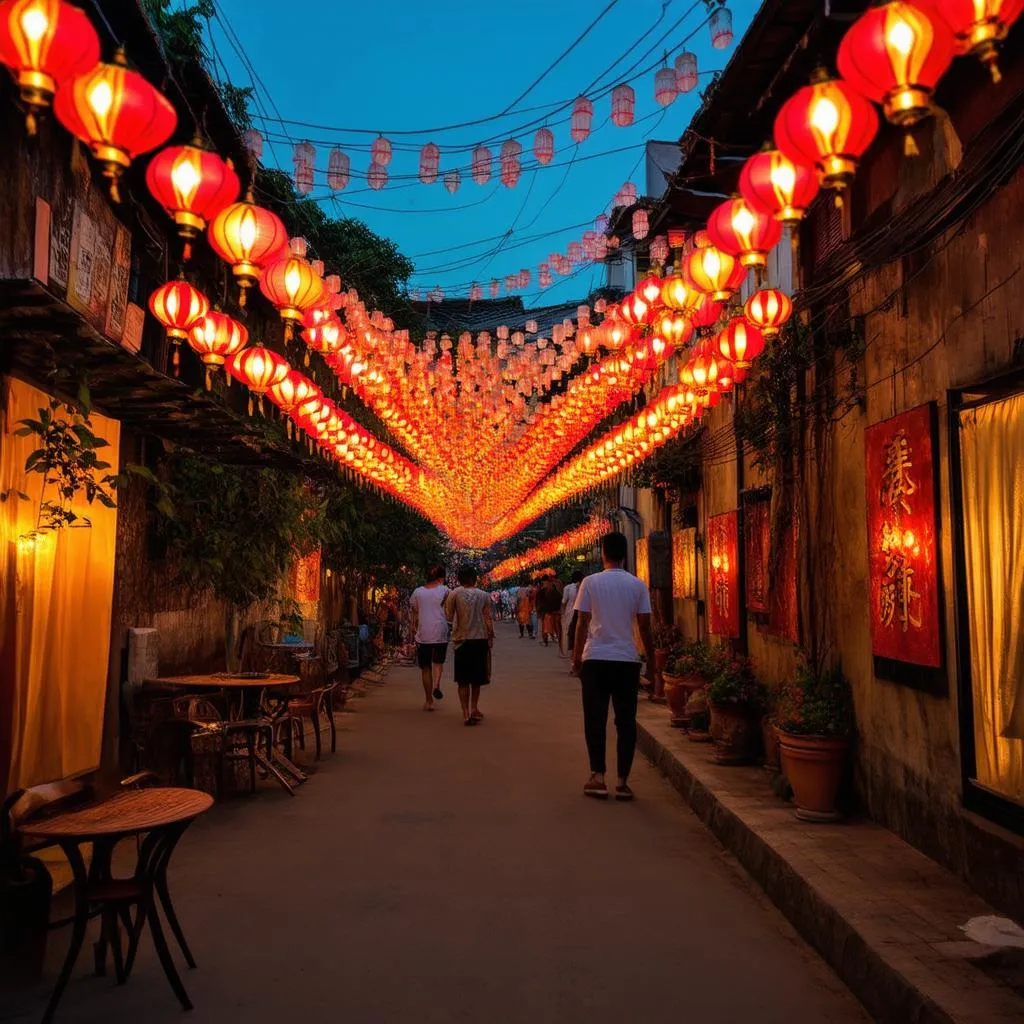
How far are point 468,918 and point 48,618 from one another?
11.5 feet

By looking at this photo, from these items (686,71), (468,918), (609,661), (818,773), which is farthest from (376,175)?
(468,918)

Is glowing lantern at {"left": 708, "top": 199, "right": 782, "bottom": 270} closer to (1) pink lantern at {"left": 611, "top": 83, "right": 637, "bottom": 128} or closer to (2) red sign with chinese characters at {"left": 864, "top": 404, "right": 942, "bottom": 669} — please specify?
(2) red sign with chinese characters at {"left": 864, "top": 404, "right": 942, "bottom": 669}

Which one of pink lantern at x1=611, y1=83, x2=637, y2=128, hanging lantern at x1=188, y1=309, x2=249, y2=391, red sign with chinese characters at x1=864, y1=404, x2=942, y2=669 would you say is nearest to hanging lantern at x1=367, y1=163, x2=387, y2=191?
pink lantern at x1=611, y1=83, x2=637, y2=128

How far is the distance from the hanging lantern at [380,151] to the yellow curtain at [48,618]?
6213mm

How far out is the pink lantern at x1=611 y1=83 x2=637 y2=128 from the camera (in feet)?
35.4

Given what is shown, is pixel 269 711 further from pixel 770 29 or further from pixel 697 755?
pixel 770 29

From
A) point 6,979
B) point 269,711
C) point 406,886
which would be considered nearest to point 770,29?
point 406,886

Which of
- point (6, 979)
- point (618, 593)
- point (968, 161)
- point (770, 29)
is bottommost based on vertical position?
point (6, 979)

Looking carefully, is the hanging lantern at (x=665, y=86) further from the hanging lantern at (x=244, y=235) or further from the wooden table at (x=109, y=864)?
the wooden table at (x=109, y=864)

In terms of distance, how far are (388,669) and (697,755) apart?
51.5 feet

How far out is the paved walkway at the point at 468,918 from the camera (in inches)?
162

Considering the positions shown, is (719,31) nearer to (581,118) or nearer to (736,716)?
(581,118)

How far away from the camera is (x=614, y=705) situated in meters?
8.61

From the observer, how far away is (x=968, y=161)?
5316 millimetres
